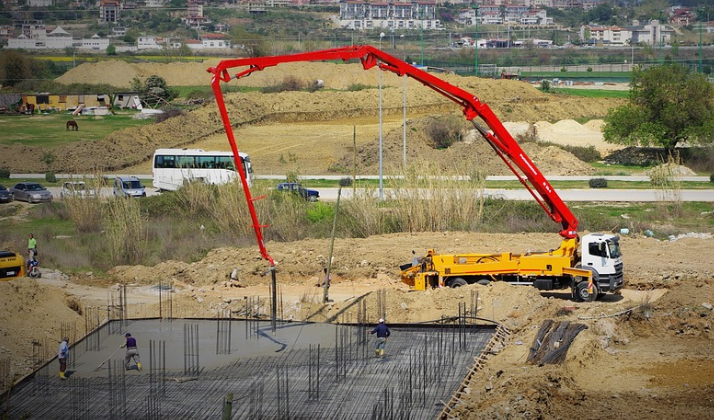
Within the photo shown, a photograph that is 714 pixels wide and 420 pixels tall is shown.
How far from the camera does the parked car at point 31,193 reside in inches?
1828

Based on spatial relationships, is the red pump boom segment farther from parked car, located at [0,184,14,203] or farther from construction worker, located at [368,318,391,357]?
parked car, located at [0,184,14,203]

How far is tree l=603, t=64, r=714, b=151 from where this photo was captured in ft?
178

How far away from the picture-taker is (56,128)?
7238cm

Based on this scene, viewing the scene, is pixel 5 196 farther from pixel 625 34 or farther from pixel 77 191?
pixel 625 34

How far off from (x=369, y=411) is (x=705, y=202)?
29.1m

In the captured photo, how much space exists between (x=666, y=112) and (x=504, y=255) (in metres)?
31.5

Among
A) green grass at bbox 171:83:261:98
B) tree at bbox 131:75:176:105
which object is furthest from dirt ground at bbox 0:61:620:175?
tree at bbox 131:75:176:105

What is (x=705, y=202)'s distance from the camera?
139 ft

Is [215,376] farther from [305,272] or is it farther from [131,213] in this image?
[131,213]

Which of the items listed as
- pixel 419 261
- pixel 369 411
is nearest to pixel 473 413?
pixel 369 411

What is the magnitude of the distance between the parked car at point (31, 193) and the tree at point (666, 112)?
32772mm

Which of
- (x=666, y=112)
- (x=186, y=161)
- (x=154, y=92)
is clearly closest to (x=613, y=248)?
(x=186, y=161)

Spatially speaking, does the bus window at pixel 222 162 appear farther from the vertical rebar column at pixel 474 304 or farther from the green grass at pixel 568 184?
the vertical rebar column at pixel 474 304

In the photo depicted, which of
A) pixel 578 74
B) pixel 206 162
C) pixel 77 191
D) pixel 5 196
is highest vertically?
pixel 578 74
